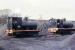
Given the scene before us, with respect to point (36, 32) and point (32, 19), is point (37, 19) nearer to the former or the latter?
point (32, 19)

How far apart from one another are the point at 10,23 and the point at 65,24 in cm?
409

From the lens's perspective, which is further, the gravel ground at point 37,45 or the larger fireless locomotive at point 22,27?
the larger fireless locomotive at point 22,27

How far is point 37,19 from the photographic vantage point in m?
16.6

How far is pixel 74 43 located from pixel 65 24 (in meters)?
11.6

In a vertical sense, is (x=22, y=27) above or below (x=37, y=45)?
above

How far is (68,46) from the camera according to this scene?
14.3 feet

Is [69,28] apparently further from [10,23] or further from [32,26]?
[10,23]

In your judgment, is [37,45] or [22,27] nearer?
[37,45]

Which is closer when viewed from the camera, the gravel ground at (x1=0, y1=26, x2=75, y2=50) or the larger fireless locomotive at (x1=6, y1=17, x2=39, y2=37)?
the gravel ground at (x1=0, y1=26, x2=75, y2=50)

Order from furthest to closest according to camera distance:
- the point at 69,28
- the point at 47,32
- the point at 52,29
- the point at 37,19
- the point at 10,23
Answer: the point at 37,19 < the point at 69,28 < the point at 10,23 < the point at 52,29 < the point at 47,32

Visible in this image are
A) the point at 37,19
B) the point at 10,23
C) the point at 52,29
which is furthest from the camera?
the point at 37,19

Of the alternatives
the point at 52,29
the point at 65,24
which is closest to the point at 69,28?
the point at 65,24

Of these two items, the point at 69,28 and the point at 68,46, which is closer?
the point at 68,46

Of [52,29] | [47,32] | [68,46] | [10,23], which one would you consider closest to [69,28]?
[52,29]
